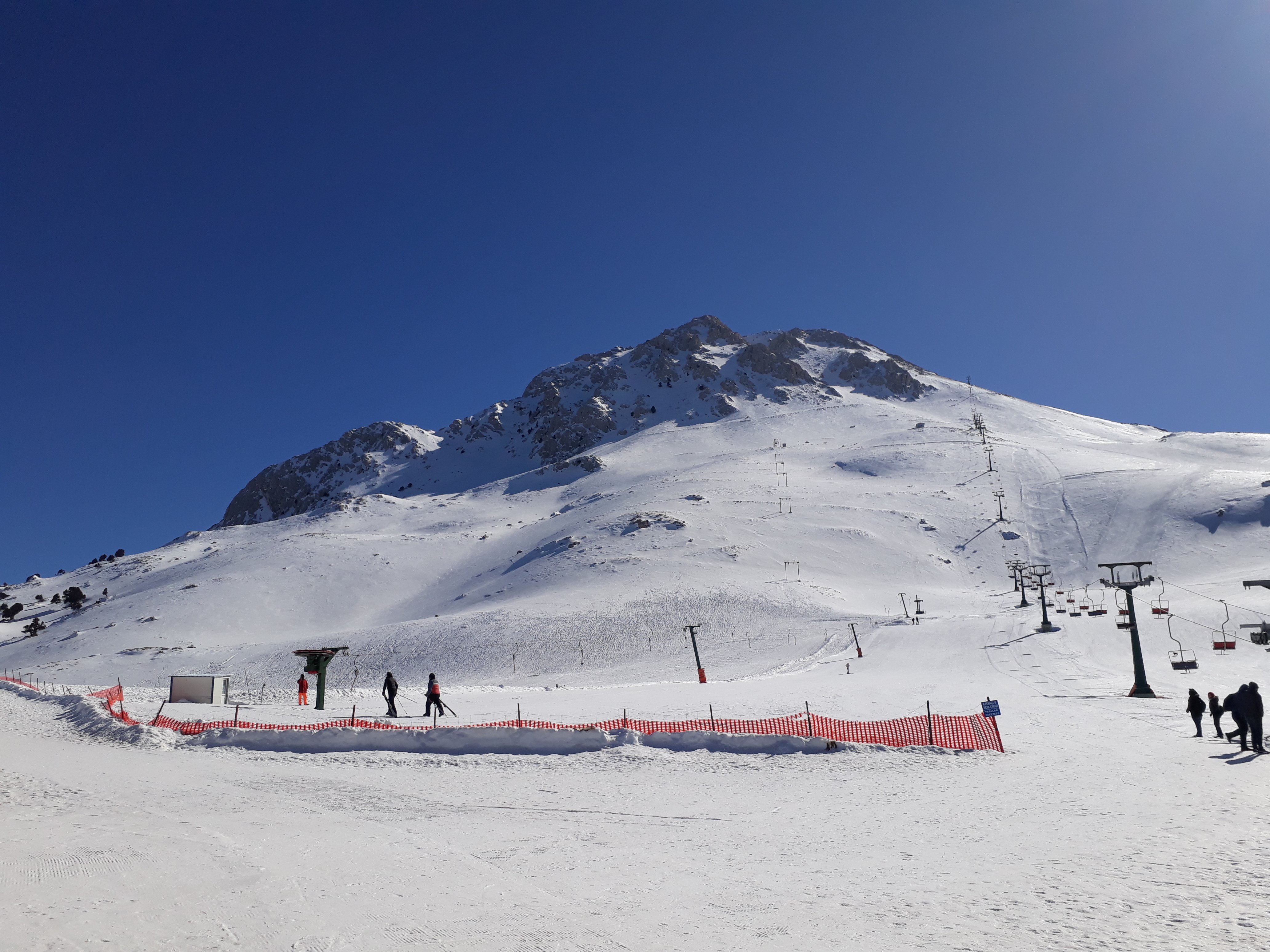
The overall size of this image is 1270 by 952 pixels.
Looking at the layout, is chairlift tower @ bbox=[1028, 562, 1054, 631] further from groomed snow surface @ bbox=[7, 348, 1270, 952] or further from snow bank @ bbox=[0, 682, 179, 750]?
snow bank @ bbox=[0, 682, 179, 750]

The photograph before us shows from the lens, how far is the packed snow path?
7.47 m

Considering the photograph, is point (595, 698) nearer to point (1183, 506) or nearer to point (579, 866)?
point (579, 866)

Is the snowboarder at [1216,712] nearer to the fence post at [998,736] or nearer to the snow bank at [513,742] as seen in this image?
the fence post at [998,736]

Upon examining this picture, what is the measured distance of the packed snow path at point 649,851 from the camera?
7.47 metres

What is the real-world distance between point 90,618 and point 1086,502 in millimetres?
131268

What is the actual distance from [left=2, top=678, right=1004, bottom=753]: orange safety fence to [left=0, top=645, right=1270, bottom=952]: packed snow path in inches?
39.3

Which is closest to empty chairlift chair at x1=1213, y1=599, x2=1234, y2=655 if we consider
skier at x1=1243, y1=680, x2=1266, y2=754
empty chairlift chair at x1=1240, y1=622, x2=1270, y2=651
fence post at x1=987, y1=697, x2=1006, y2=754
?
empty chairlift chair at x1=1240, y1=622, x2=1270, y2=651

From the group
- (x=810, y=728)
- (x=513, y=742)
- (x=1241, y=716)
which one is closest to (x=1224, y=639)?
(x=1241, y=716)

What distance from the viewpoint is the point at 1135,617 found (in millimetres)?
34062

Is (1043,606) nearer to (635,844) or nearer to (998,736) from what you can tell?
(998,736)

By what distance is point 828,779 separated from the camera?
1572cm

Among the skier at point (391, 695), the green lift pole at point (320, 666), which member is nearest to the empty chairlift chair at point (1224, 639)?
the skier at point (391, 695)

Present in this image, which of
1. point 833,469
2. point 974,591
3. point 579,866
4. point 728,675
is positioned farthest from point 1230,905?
point 833,469

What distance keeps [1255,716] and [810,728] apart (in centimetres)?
933
